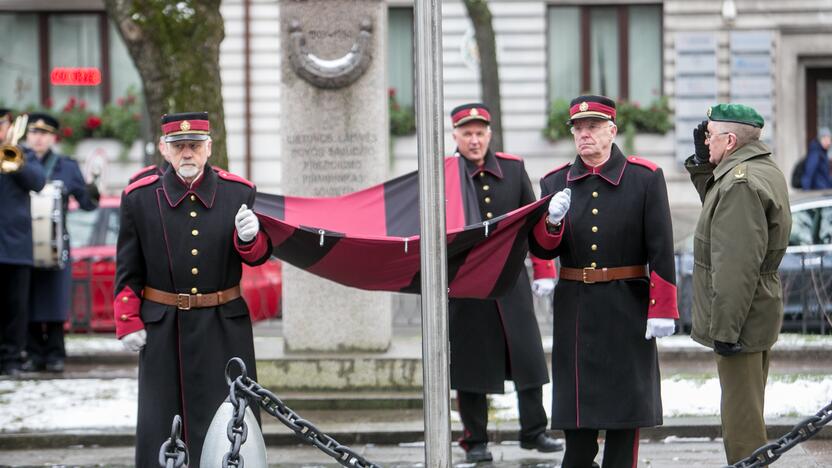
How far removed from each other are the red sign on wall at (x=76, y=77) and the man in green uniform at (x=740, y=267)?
76.4 ft

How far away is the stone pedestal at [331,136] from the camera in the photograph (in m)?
10.2

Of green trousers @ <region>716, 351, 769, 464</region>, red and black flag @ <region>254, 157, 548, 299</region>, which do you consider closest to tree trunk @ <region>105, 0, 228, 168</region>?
red and black flag @ <region>254, 157, 548, 299</region>

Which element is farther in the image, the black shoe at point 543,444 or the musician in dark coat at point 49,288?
the musician in dark coat at point 49,288

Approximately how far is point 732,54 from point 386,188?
1927 cm

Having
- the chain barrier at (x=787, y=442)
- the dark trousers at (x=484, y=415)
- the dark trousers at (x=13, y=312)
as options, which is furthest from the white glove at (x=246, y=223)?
the dark trousers at (x=13, y=312)

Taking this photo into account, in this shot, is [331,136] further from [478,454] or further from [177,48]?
[478,454]

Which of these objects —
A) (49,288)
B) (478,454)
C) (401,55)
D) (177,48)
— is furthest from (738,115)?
(401,55)

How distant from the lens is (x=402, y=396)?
9.78 meters

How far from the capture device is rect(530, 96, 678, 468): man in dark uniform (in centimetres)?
696

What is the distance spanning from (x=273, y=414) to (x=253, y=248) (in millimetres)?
1648

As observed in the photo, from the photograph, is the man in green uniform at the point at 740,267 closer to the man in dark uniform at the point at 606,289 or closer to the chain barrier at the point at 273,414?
the man in dark uniform at the point at 606,289

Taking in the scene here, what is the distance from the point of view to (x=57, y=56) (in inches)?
1134

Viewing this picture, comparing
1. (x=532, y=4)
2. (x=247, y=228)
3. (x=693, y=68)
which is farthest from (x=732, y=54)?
(x=247, y=228)

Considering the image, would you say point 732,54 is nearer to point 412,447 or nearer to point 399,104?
point 399,104
